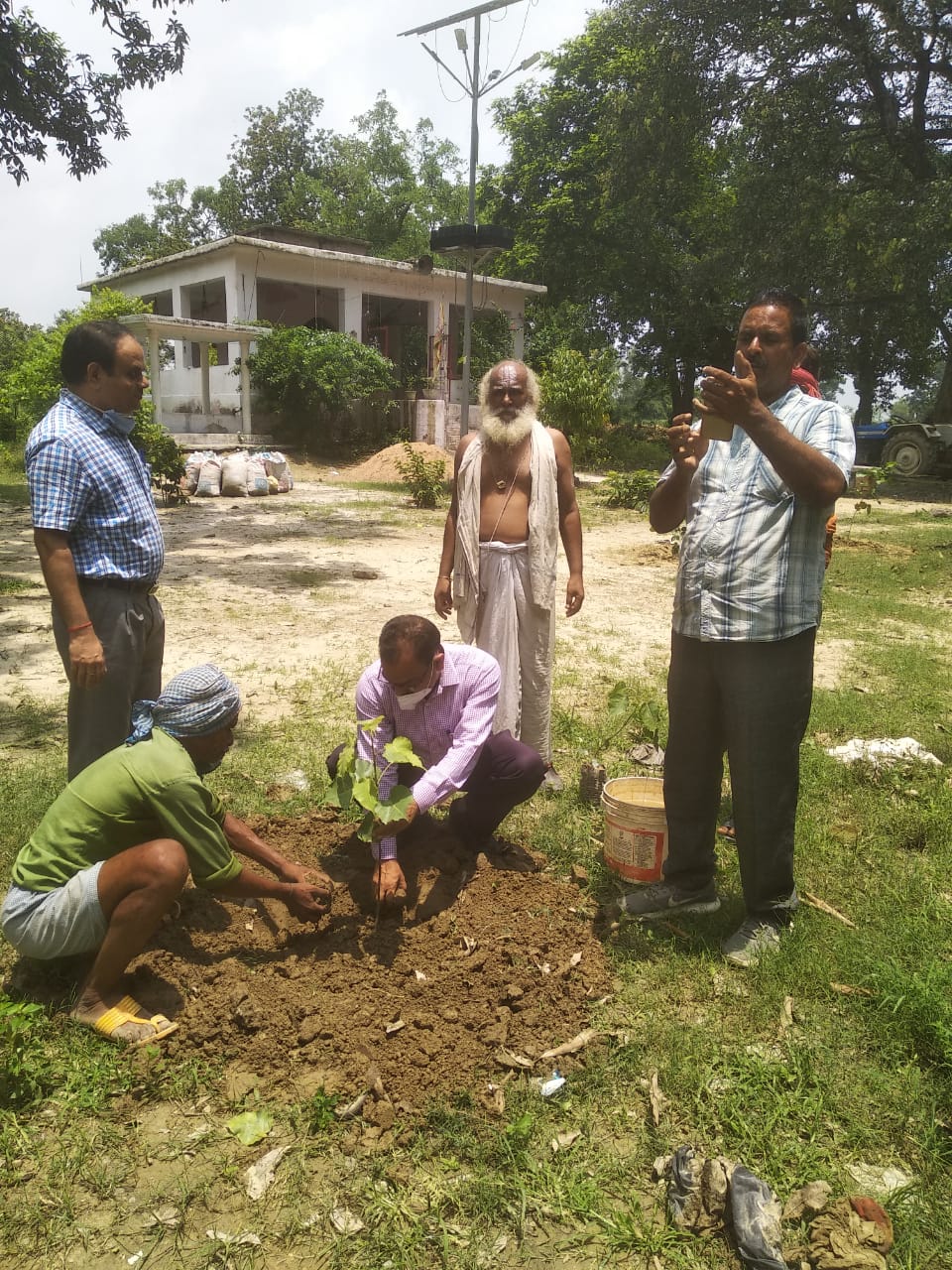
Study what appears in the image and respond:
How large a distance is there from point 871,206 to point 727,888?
17.8 meters

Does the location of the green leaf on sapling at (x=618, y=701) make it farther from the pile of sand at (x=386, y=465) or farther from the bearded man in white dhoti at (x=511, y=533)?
the pile of sand at (x=386, y=465)

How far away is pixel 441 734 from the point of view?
3359 mm

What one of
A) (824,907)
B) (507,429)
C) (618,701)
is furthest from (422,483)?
(824,907)

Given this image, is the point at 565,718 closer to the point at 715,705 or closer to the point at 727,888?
the point at 727,888

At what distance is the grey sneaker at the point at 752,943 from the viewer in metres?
3.00

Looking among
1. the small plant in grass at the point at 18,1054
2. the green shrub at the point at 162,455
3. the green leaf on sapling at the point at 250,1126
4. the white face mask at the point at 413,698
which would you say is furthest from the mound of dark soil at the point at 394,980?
the green shrub at the point at 162,455

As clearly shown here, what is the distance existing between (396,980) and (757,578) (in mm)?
1743

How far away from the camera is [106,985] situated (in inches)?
105

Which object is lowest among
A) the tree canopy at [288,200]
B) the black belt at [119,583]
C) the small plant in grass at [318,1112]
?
the small plant in grass at [318,1112]

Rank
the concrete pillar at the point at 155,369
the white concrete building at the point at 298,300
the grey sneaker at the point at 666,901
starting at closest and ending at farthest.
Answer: the grey sneaker at the point at 666,901 → the concrete pillar at the point at 155,369 → the white concrete building at the point at 298,300

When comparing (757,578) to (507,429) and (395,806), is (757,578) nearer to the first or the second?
(395,806)

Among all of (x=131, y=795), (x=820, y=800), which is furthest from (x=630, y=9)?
(x=131, y=795)

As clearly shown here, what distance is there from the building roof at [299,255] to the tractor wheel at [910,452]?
10.6 meters

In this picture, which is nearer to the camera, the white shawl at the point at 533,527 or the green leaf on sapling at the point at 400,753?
the green leaf on sapling at the point at 400,753
